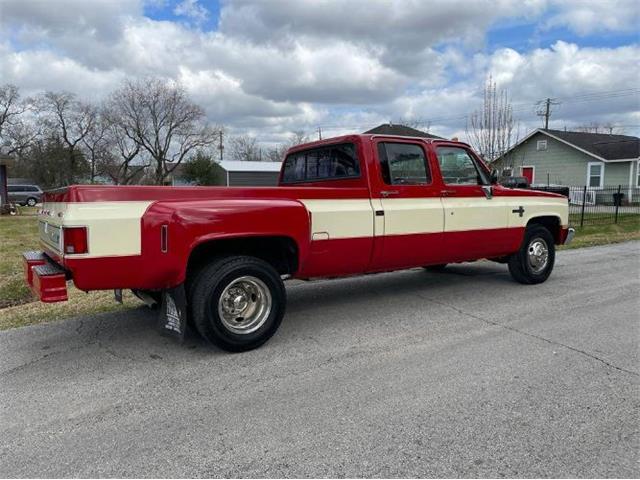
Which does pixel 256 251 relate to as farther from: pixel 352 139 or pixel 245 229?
pixel 352 139

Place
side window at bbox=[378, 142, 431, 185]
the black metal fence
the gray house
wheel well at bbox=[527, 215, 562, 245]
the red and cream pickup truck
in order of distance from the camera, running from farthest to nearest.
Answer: the gray house
the black metal fence
wheel well at bbox=[527, 215, 562, 245]
side window at bbox=[378, 142, 431, 185]
the red and cream pickup truck

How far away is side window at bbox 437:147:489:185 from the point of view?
6191 millimetres

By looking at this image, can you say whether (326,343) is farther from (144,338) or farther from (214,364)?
(144,338)

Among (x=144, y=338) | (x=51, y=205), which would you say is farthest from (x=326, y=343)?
(x=51, y=205)

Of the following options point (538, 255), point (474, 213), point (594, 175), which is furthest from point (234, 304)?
point (594, 175)

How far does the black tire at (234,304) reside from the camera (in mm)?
4262

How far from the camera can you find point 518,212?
689 centimetres

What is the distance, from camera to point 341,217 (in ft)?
16.7

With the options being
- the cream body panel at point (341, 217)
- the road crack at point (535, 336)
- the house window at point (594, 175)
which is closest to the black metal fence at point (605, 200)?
the house window at point (594, 175)

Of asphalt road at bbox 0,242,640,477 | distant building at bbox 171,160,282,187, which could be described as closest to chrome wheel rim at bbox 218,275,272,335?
asphalt road at bbox 0,242,640,477

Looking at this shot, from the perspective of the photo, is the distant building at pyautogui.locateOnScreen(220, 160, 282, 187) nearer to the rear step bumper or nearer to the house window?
the house window

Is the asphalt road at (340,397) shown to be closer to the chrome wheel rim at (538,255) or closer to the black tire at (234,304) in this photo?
the black tire at (234,304)

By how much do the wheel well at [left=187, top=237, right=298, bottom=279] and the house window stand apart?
32212 millimetres

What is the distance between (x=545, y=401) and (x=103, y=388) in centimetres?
319
